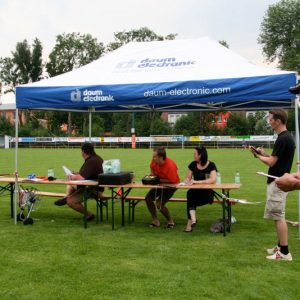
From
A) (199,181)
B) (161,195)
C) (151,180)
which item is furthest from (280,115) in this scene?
(161,195)

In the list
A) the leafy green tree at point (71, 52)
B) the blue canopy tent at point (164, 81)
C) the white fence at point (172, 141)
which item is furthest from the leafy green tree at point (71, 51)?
Result: the blue canopy tent at point (164, 81)

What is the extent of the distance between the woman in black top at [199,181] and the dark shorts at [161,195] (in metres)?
0.40

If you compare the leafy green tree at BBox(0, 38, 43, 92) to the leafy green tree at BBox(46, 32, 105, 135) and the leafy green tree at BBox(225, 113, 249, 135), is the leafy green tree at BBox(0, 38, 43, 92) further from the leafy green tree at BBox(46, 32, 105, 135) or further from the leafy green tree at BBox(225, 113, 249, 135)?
the leafy green tree at BBox(225, 113, 249, 135)

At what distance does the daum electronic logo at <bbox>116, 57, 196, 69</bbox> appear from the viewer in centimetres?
A: 795

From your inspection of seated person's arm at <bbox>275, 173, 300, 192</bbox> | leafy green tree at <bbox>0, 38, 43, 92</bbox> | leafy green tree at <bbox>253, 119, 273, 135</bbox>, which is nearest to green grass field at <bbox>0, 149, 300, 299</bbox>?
seated person's arm at <bbox>275, 173, 300, 192</bbox>

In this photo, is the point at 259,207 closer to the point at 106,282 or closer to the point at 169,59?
the point at 169,59

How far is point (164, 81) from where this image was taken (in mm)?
7469

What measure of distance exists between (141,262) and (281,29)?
55419 millimetres

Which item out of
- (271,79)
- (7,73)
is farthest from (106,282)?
(7,73)

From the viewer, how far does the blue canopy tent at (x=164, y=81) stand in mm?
7012

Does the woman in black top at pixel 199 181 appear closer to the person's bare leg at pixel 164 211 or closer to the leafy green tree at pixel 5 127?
the person's bare leg at pixel 164 211

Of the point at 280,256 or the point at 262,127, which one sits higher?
the point at 262,127

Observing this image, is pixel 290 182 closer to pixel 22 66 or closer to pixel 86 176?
pixel 86 176

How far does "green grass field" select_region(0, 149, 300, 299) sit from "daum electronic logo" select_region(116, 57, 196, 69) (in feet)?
9.34
